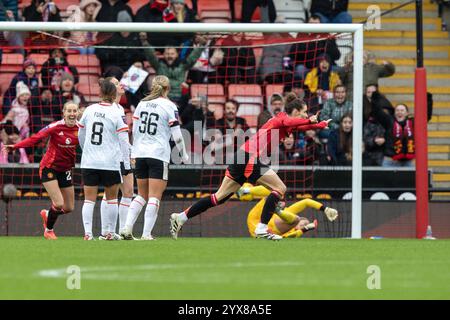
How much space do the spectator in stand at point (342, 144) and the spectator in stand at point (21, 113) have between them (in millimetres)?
4743

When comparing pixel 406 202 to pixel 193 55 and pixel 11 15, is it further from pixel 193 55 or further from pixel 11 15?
pixel 11 15

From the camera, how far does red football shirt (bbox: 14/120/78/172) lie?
15031mm

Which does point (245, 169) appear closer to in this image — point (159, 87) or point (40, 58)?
point (159, 87)

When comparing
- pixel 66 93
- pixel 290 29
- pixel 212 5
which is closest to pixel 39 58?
pixel 66 93

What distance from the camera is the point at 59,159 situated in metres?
15.2

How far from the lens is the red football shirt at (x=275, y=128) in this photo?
1388 centimetres

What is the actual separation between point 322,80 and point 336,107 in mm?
724

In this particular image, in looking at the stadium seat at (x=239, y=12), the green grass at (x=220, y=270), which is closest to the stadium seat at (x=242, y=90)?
the stadium seat at (x=239, y=12)

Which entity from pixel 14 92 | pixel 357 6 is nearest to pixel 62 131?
pixel 14 92

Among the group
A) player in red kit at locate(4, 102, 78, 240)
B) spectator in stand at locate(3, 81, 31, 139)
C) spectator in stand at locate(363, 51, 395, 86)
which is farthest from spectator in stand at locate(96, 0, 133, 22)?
player in red kit at locate(4, 102, 78, 240)

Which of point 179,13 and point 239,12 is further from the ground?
point 239,12

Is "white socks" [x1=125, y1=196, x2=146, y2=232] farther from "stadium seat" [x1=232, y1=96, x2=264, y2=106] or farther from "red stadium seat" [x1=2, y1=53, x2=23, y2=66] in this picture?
"red stadium seat" [x1=2, y1=53, x2=23, y2=66]

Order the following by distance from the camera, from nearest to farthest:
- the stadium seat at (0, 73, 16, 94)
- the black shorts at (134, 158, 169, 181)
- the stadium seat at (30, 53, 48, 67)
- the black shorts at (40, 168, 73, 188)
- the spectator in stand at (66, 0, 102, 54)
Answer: the black shorts at (134, 158, 169, 181) → the black shorts at (40, 168, 73, 188) → the stadium seat at (30, 53, 48, 67) → the stadium seat at (0, 73, 16, 94) → the spectator in stand at (66, 0, 102, 54)

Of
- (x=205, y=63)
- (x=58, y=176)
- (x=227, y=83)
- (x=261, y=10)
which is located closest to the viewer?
(x=58, y=176)
